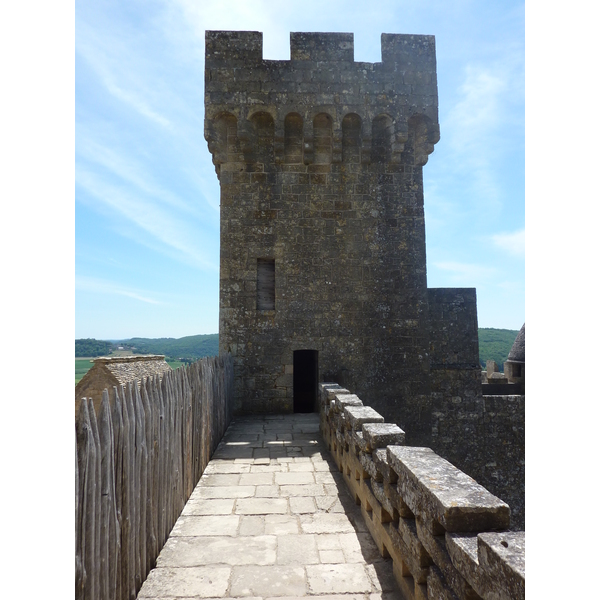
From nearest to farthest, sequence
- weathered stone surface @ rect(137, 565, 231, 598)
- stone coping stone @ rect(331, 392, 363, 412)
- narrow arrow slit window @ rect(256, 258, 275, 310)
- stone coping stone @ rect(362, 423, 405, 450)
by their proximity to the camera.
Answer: weathered stone surface @ rect(137, 565, 231, 598)
stone coping stone @ rect(362, 423, 405, 450)
stone coping stone @ rect(331, 392, 363, 412)
narrow arrow slit window @ rect(256, 258, 275, 310)

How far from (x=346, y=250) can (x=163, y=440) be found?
22.3ft

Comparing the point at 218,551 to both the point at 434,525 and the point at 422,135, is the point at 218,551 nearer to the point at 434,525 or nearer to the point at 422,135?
the point at 434,525

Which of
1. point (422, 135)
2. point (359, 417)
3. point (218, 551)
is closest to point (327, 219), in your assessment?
point (422, 135)

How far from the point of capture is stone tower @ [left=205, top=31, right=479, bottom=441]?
938 cm

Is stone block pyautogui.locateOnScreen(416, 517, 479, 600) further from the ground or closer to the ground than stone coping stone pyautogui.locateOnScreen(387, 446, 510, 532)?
closer to the ground

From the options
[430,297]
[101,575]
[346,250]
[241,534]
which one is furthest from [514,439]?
[101,575]

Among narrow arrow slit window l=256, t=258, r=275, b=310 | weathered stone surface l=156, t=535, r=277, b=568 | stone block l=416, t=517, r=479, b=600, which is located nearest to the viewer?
stone block l=416, t=517, r=479, b=600

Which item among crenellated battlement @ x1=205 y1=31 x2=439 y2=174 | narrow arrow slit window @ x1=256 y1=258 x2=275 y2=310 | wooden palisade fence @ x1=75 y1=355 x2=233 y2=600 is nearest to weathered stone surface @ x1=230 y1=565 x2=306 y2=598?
wooden palisade fence @ x1=75 y1=355 x2=233 y2=600

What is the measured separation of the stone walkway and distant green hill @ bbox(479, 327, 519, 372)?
24742 millimetres

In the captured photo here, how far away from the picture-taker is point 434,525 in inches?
87.1

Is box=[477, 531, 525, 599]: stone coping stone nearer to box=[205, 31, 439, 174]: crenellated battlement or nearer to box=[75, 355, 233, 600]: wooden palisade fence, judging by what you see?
box=[75, 355, 233, 600]: wooden palisade fence

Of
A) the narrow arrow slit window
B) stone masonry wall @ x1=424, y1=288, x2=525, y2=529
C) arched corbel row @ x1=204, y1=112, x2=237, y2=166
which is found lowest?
stone masonry wall @ x1=424, y1=288, x2=525, y2=529

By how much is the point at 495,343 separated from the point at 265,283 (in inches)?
1120

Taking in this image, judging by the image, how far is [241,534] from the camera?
362cm
